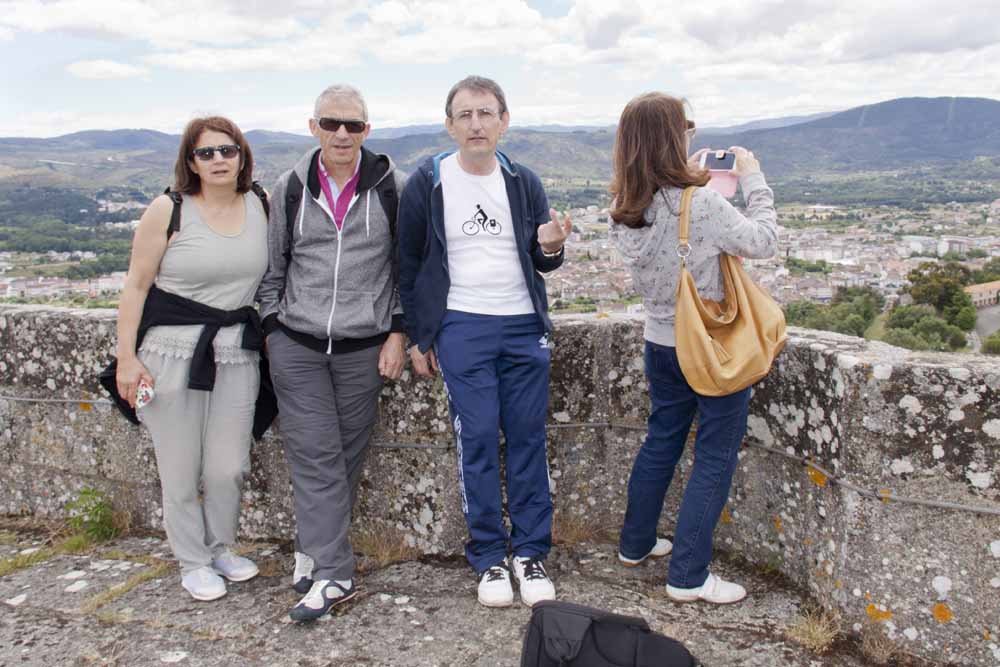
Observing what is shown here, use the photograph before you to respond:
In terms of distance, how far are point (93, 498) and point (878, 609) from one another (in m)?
3.82

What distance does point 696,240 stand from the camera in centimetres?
286

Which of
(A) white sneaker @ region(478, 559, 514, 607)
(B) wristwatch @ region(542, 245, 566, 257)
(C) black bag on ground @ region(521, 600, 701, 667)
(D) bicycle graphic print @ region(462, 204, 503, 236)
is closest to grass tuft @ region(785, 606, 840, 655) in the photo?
(C) black bag on ground @ region(521, 600, 701, 667)

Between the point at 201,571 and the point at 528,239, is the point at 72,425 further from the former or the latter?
the point at 528,239

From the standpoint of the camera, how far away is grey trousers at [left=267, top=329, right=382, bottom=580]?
3248 mm

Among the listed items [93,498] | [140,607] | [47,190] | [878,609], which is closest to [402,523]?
[140,607]

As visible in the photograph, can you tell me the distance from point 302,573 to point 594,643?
4.90ft

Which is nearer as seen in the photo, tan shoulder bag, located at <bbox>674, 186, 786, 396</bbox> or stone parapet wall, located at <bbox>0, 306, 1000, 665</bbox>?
stone parapet wall, located at <bbox>0, 306, 1000, 665</bbox>

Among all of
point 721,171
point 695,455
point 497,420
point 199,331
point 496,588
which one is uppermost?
point 721,171

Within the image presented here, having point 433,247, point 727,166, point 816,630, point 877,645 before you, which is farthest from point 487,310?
point 877,645

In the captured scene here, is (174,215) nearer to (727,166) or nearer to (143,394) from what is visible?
(143,394)

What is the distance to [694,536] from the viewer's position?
122 inches

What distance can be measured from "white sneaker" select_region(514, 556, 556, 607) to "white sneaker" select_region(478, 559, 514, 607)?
5cm

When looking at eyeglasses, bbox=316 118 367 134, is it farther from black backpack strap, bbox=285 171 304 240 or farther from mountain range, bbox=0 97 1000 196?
mountain range, bbox=0 97 1000 196

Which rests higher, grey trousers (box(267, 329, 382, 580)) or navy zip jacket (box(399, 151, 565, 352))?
navy zip jacket (box(399, 151, 565, 352))
